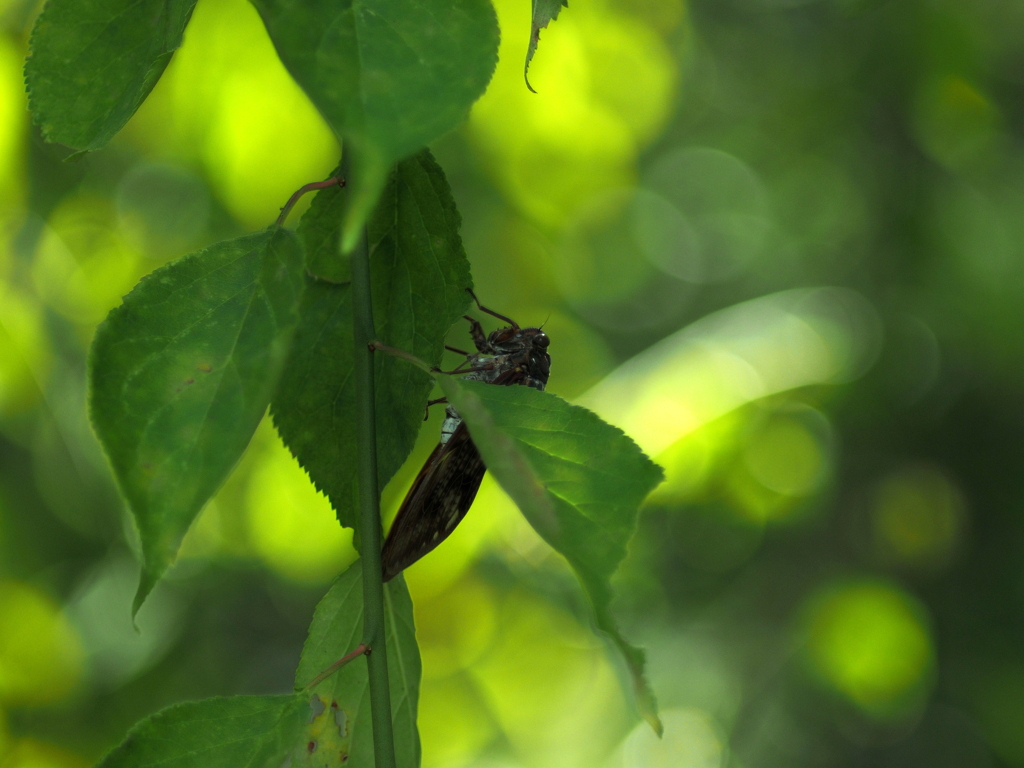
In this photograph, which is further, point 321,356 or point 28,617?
point 28,617

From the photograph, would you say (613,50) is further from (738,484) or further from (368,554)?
(368,554)

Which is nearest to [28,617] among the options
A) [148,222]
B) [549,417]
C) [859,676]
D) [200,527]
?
[200,527]

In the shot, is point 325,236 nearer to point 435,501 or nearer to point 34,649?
point 435,501

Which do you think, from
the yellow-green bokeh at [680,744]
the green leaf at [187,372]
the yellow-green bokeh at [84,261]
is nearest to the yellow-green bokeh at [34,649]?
the yellow-green bokeh at [84,261]

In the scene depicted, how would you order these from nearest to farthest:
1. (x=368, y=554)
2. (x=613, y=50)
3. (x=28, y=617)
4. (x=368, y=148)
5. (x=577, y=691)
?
(x=368, y=148) → (x=368, y=554) → (x=28, y=617) → (x=577, y=691) → (x=613, y=50)

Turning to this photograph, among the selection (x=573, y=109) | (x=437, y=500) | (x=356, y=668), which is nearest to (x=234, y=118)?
(x=573, y=109)

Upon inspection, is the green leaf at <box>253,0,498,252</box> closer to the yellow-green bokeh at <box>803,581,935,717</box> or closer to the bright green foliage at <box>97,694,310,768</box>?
the bright green foliage at <box>97,694,310,768</box>
